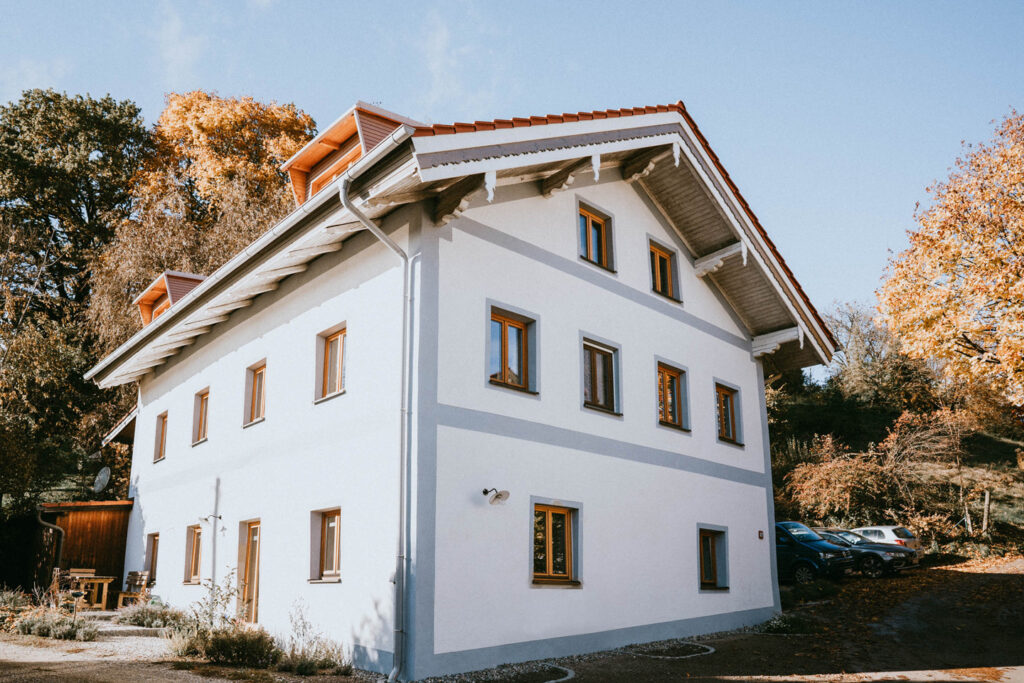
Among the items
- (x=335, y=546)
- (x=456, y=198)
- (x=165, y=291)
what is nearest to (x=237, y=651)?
(x=335, y=546)

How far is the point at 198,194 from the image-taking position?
28.0 meters

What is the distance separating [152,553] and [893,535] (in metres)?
19.9

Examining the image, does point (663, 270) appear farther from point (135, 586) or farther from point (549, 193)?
point (135, 586)

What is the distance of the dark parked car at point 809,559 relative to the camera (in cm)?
2006

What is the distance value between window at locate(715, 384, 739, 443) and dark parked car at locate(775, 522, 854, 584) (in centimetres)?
556

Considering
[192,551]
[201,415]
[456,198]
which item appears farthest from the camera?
[201,415]

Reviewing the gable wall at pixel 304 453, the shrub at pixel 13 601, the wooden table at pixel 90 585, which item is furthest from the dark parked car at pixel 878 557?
the shrub at pixel 13 601

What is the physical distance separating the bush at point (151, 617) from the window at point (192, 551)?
72 cm

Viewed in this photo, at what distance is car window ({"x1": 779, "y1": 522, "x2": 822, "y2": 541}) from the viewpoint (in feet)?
68.4

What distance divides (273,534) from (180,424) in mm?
5758

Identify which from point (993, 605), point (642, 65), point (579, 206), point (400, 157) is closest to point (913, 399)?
point (993, 605)

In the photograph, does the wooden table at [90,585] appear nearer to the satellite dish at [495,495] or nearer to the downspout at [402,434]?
the downspout at [402,434]

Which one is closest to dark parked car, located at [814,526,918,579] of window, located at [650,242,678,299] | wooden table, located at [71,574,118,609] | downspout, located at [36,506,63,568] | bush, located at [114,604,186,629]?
window, located at [650,242,678,299]

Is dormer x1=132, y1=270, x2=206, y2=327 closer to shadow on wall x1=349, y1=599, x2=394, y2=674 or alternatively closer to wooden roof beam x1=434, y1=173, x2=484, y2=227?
wooden roof beam x1=434, y1=173, x2=484, y2=227
